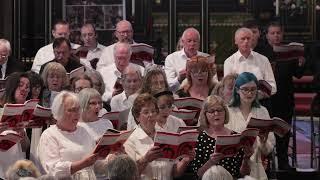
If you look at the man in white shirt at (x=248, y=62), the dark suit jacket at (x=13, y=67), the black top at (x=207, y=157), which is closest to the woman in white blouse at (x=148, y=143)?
the black top at (x=207, y=157)

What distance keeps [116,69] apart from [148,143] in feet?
7.62

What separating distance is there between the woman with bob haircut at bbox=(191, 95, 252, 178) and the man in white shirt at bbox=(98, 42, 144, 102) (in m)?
1.83

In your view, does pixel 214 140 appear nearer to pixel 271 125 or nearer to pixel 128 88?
pixel 271 125

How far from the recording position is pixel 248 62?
29.0ft

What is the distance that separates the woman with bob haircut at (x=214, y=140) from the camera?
6.71 m

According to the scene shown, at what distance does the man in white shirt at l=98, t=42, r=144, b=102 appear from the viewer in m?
8.57

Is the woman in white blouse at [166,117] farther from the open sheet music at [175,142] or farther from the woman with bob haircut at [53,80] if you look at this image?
the woman with bob haircut at [53,80]

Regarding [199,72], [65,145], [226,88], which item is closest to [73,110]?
[65,145]

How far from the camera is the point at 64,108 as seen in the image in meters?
6.27

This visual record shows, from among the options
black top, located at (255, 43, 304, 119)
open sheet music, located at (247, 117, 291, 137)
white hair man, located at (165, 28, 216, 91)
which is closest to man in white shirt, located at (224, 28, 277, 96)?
white hair man, located at (165, 28, 216, 91)

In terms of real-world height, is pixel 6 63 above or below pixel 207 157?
above

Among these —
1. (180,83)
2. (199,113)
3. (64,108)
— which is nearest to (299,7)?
(180,83)

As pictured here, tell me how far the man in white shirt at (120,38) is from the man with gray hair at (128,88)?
1262 mm

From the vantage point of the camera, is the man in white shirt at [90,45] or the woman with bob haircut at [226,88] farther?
the man in white shirt at [90,45]
